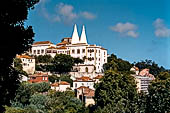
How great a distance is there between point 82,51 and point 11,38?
2295 inches

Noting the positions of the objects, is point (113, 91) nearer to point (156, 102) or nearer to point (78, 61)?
point (156, 102)

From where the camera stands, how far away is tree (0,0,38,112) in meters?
7.64

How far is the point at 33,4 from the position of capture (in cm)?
830

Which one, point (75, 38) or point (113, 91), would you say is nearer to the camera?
point (113, 91)

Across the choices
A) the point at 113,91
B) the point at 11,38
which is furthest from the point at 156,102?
the point at 11,38

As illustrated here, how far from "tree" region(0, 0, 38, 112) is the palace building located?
54111 millimetres

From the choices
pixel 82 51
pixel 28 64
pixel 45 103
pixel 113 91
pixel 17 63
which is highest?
pixel 82 51

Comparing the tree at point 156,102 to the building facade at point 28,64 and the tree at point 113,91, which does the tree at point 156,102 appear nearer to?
the tree at point 113,91

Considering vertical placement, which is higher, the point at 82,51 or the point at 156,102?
the point at 82,51

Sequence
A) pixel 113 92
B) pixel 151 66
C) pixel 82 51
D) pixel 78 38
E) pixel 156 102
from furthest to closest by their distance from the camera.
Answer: pixel 151 66
pixel 78 38
pixel 82 51
pixel 113 92
pixel 156 102

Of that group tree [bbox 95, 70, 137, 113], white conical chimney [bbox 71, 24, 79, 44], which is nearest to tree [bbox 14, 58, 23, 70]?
white conical chimney [bbox 71, 24, 79, 44]

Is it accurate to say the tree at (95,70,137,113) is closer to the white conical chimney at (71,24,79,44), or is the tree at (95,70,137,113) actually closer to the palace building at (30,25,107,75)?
the palace building at (30,25,107,75)

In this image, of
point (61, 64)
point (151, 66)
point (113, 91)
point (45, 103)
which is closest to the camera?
point (45, 103)

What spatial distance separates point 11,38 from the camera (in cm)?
779
